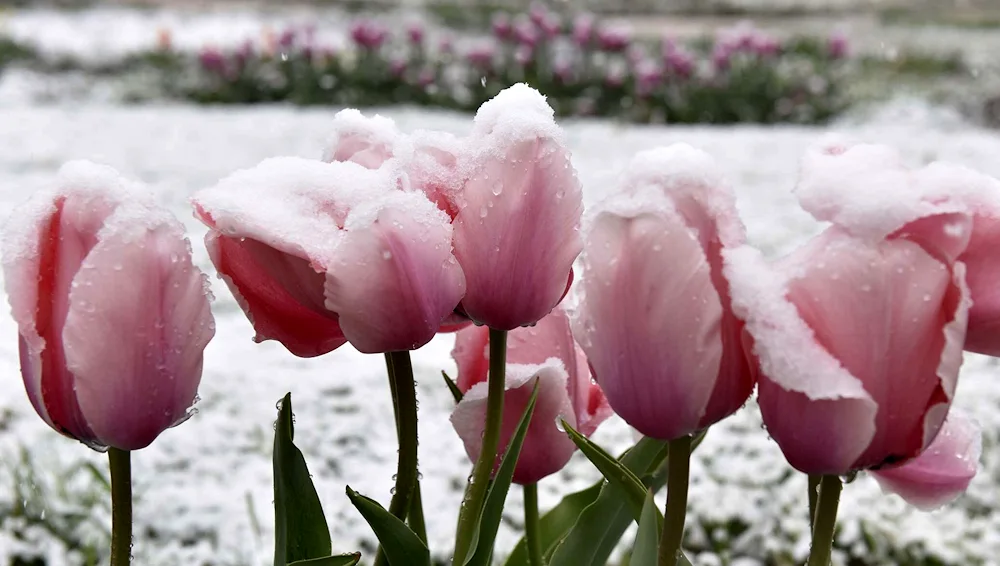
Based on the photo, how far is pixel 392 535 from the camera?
64cm

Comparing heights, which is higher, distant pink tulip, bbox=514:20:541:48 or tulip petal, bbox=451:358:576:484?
tulip petal, bbox=451:358:576:484

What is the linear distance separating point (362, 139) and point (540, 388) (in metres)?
0.22

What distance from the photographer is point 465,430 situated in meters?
0.71

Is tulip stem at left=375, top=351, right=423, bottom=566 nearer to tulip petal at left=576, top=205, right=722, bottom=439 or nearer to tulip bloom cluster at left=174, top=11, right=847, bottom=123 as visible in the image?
tulip petal at left=576, top=205, right=722, bottom=439

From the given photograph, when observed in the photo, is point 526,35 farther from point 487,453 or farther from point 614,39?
point 487,453

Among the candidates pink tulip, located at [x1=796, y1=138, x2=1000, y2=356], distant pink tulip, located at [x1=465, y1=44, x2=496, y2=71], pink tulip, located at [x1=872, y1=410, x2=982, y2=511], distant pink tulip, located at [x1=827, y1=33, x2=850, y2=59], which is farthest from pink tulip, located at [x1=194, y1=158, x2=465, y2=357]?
distant pink tulip, located at [x1=827, y1=33, x2=850, y2=59]

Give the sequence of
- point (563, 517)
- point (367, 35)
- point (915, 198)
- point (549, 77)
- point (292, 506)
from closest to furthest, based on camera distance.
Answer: point (915, 198), point (292, 506), point (563, 517), point (367, 35), point (549, 77)

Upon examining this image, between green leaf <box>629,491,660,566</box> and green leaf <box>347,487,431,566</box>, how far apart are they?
0.14m

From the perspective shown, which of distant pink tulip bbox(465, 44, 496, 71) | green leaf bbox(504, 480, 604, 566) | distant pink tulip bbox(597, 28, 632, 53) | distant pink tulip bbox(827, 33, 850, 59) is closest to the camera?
green leaf bbox(504, 480, 604, 566)

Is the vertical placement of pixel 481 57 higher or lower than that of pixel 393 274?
lower

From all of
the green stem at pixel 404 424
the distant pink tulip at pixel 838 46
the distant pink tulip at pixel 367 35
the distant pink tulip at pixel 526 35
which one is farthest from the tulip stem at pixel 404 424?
the distant pink tulip at pixel 838 46

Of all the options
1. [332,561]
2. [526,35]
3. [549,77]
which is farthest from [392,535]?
[549,77]

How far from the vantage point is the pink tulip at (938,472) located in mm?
667

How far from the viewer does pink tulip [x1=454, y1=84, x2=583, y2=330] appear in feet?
1.87
